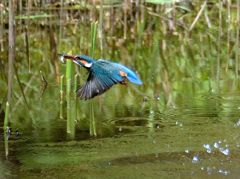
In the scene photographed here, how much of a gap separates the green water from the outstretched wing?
299mm

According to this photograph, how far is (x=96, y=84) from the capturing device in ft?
9.86

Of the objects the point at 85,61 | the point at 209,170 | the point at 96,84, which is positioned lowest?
the point at 209,170

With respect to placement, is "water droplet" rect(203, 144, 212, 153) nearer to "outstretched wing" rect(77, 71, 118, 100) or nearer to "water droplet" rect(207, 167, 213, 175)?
"water droplet" rect(207, 167, 213, 175)

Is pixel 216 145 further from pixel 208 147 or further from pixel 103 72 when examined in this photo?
pixel 103 72

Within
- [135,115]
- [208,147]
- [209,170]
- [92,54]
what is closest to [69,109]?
[135,115]

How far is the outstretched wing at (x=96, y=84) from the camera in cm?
295

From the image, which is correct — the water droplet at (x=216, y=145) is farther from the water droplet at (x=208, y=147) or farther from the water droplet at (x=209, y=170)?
the water droplet at (x=209, y=170)

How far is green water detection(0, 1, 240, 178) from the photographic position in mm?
3031

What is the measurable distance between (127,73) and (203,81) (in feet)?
7.06

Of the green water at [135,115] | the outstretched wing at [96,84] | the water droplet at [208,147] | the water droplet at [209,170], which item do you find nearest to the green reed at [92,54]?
the green water at [135,115]

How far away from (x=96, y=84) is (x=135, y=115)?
1028mm

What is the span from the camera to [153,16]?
8.05m

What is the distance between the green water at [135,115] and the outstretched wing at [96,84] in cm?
30

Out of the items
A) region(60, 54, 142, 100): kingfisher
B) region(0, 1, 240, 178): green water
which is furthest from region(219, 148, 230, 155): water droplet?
region(60, 54, 142, 100): kingfisher
